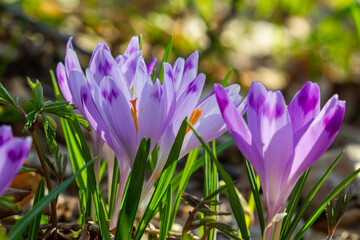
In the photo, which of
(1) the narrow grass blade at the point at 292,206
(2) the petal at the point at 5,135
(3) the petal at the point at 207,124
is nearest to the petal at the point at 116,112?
(3) the petal at the point at 207,124

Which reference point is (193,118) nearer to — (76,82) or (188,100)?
(188,100)

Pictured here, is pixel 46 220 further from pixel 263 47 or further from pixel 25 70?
pixel 263 47

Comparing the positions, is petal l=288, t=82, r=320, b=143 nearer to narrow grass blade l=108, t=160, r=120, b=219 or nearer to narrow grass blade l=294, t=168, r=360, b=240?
narrow grass blade l=294, t=168, r=360, b=240

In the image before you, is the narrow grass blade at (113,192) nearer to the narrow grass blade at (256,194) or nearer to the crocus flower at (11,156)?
the narrow grass blade at (256,194)

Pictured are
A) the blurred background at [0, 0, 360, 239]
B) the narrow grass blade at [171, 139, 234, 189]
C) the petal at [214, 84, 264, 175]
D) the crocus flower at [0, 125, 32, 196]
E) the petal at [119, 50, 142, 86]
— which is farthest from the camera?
the blurred background at [0, 0, 360, 239]

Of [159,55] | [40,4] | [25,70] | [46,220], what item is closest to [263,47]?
[159,55]

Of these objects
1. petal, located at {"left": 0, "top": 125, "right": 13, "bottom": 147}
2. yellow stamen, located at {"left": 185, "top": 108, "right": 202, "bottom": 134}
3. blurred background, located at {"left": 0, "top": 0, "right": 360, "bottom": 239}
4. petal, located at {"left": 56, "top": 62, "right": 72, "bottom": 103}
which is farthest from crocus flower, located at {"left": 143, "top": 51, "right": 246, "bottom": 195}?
blurred background, located at {"left": 0, "top": 0, "right": 360, "bottom": 239}
